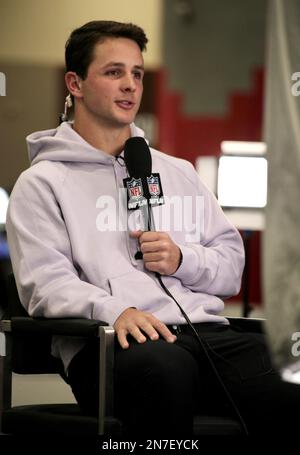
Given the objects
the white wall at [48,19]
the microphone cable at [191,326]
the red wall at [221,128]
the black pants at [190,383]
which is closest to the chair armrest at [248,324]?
the black pants at [190,383]

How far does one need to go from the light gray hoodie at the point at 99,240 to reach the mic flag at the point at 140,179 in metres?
0.05

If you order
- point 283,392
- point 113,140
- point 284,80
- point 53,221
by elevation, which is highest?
point 284,80

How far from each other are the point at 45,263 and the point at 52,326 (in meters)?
0.16

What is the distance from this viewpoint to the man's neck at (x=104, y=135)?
2125 mm

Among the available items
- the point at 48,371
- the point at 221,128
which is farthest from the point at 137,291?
the point at 221,128

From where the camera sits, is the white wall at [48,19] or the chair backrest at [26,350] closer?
the chair backrest at [26,350]

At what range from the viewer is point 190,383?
1799 millimetres

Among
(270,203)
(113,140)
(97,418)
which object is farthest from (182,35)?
(97,418)

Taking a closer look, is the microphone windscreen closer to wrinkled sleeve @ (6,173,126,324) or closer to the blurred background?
wrinkled sleeve @ (6,173,126,324)

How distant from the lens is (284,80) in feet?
8.68

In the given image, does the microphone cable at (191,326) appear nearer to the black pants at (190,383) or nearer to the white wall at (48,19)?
the black pants at (190,383)
